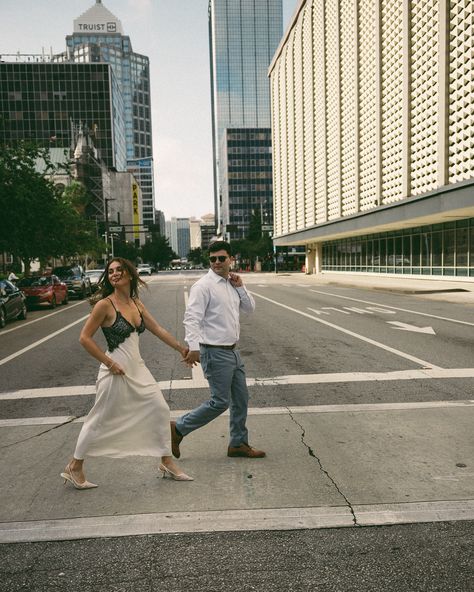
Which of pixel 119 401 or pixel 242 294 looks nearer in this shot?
pixel 119 401

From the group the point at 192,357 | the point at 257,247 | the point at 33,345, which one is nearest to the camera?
the point at 192,357

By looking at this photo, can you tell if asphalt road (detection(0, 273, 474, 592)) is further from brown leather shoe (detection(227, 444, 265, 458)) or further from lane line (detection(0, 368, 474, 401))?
Answer: brown leather shoe (detection(227, 444, 265, 458))

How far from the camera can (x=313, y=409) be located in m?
6.28

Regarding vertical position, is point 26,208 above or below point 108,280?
above

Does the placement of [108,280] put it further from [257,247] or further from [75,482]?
[257,247]

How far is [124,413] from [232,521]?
119 centimetres

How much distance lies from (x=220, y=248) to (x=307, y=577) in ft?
8.61

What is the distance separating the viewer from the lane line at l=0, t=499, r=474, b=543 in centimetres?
345

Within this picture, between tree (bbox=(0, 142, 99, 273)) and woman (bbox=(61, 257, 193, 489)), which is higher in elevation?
tree (bbox=(0, 142, 99, 273))

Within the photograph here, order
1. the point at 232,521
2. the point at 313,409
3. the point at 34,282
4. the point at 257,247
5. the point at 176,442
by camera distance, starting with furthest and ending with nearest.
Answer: the point at 257,247, the point at 34,282, the point at 313,409, the point at 176,442, the point at 232,521

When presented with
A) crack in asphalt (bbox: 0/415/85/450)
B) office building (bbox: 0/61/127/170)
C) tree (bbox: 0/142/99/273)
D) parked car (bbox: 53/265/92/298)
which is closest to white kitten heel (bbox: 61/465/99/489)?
crack in asphalt (bbox: 0/415/85/450)

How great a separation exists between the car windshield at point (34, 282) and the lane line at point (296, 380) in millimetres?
17574

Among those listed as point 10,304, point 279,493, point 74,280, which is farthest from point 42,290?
point 279,493

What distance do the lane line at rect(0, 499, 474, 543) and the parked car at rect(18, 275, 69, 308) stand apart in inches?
831
